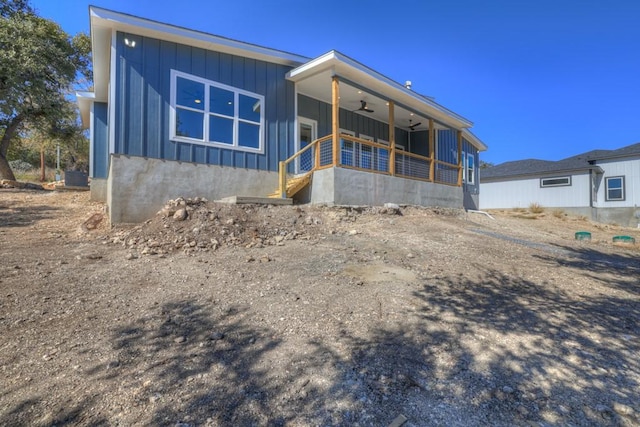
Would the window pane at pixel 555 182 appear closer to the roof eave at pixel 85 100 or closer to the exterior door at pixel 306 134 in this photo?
the exterior door at pixel 306 134

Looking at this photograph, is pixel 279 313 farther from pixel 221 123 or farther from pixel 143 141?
pixel 221 123

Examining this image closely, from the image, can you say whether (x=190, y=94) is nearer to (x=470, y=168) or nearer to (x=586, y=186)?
(x=470, y=168)

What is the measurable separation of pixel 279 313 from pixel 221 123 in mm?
6409

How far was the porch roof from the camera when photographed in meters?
8.67

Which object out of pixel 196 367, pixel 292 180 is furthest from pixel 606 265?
pixel 292 180

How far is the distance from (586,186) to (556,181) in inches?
55.2

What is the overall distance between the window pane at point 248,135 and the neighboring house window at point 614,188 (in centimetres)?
1940

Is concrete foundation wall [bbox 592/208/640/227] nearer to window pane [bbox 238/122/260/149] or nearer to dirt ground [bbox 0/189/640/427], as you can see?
dirt ground [bbox 0/189/640/427]

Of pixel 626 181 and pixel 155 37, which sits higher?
pixel 155 37

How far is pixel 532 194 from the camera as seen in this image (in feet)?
65.2

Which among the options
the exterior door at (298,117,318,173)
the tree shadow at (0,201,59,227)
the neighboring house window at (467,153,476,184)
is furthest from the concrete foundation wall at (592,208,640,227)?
the tree shadow at (0,201,59,227)

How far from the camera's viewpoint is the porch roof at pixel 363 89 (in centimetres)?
867

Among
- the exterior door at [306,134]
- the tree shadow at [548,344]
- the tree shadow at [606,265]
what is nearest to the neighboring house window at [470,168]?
the exterior door at [306,134]

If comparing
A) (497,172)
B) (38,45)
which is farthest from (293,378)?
(497,172)
